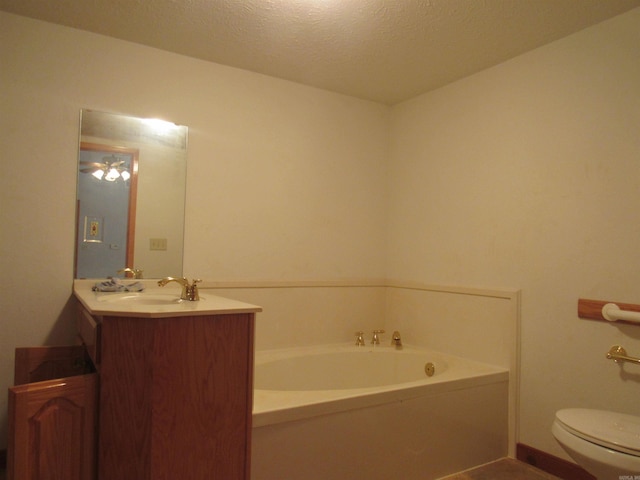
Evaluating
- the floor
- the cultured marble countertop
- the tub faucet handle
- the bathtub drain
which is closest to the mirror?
the cultured marble countertop

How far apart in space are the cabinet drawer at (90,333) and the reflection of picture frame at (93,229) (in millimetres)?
380

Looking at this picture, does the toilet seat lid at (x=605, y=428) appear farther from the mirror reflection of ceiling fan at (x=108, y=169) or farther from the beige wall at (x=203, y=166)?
the mirror reflection of ceiling fan at (x=108, y=169)

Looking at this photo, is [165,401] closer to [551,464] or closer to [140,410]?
[140,410]

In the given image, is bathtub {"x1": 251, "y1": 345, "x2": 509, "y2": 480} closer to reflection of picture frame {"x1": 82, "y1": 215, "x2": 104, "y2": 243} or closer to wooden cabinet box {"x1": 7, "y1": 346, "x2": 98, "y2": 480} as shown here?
wooden cabinet box {"x1": 7, "y1": 346, "x2": 98, "y2": 480}

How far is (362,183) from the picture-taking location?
123 inches

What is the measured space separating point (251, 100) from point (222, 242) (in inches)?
35.9

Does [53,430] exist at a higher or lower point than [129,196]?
lower

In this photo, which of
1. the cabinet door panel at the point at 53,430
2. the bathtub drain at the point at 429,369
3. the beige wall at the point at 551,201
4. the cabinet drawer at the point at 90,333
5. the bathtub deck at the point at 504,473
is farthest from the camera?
the bathtub drain at the point at 429,369

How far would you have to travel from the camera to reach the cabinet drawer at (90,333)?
1.46m

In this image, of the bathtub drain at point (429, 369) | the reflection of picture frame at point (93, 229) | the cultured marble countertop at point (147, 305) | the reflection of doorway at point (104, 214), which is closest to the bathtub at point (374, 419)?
the bathtub drain at point (429, 369)

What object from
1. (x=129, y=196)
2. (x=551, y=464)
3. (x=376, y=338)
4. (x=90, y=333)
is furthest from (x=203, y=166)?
(x=551, y=464)

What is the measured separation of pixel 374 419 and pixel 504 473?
0.83 m

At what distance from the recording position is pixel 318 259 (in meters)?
2.90

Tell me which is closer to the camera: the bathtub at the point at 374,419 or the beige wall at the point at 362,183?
the bathtub at the point at 374,419
